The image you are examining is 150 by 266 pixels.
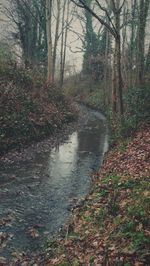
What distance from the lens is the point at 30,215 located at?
32.5 feet

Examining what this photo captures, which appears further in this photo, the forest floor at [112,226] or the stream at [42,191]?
the stream at [42,191]

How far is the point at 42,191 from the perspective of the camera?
11.9 m

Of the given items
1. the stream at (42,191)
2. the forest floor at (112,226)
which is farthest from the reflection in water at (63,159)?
the forest floor at (112,226)

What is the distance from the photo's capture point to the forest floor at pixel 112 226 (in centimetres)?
697

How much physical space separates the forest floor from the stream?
604 millimetres

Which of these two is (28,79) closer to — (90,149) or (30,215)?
(90,149)

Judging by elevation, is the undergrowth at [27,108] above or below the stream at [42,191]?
above

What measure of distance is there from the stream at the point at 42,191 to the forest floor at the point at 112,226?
0.60 m

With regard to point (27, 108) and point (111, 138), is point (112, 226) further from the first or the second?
point (27, 108)

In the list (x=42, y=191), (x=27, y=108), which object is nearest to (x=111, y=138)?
(x=27, y=108)

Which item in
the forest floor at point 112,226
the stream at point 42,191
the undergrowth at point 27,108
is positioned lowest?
the stream at point 42,191

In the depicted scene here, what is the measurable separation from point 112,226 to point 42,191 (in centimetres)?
412

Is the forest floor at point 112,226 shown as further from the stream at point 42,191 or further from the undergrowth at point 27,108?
the undergrowth at point 27,108

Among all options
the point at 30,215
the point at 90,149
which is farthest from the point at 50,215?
the point at 90,149
